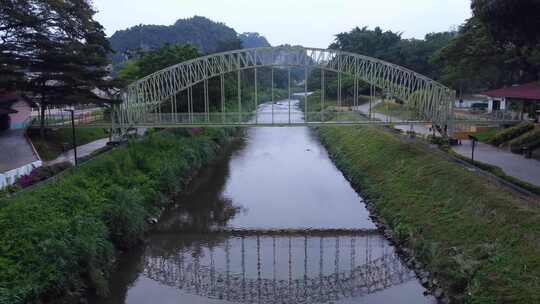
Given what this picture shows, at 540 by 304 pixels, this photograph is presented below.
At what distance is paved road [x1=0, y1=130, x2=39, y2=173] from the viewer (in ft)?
79.0

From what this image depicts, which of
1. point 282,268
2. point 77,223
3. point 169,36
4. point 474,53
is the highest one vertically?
point 169,36

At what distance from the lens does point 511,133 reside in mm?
31500

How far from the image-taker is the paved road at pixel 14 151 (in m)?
24.1

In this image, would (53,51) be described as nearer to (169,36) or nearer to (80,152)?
(80,152)

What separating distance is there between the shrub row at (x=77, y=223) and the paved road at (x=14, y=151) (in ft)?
11.9

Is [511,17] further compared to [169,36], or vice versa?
[169,36]

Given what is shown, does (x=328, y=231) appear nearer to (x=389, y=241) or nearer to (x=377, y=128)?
(x=389, y=241)

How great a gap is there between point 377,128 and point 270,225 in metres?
21.9

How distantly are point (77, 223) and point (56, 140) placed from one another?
17.5 meters

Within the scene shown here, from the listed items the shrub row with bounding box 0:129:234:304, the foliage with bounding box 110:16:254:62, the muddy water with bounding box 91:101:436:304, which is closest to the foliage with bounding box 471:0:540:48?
the muddy water with bounding box 91:101:436:304

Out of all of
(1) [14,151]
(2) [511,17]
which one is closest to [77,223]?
(1) [14,151]

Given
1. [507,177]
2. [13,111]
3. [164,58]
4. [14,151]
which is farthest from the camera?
[164,58]

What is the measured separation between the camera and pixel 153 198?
25.6 meters

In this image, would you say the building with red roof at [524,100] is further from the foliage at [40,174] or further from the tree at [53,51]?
the foliage at [40,174]
